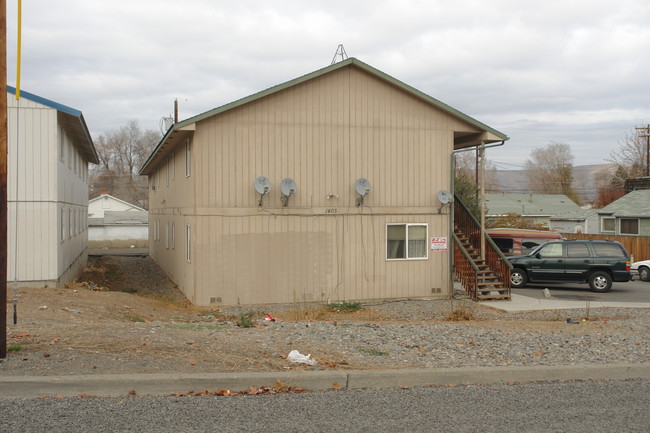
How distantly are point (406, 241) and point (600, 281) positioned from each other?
8210 millimetres

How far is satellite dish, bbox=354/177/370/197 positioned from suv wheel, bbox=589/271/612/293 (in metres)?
9.76

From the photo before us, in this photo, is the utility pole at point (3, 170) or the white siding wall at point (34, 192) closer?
the utility pole at point (3, 170)

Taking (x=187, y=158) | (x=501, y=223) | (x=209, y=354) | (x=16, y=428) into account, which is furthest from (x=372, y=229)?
(x=501, y=223)

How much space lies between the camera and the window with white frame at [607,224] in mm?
41325

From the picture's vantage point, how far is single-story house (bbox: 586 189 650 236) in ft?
124

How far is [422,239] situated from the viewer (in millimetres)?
19609

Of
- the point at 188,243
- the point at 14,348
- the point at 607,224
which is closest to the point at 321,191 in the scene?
the point at 188,243

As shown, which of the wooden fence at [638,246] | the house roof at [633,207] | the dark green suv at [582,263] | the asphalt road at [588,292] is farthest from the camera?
the house roof at [633,207]

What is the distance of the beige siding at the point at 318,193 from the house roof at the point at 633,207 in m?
23.1

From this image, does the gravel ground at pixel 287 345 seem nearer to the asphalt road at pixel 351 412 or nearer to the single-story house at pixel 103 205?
the asphalt road at pixel 351 412

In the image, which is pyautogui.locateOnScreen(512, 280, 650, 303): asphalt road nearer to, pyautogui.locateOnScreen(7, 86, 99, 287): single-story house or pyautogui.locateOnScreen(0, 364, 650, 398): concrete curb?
pyautogui.locateOnScreen(0, 364, 650, 398): concrete curb

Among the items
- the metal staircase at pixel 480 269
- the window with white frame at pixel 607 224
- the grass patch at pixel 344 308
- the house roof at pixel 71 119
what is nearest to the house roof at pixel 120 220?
the house roof at pixel 71 119

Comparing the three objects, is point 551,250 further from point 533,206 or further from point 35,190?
point 533,206

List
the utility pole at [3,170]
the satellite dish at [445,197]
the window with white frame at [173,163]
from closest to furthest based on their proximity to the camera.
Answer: the utility pole at [3,170]
the satellite dish at [445,197]
the window with white frame at [173,163]
